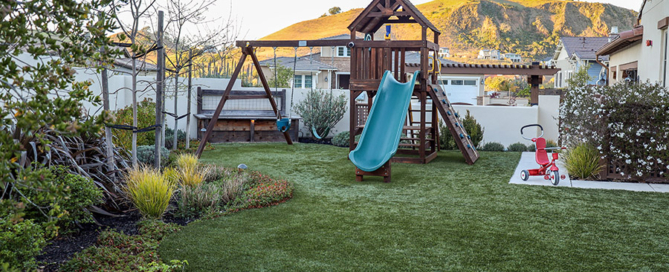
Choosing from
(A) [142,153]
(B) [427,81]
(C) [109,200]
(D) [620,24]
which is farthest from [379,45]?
(D) [620,24]

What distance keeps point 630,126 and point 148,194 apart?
21.9 feet

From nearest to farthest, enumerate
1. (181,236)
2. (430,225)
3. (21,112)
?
(21,112)
(181,236)
(430,225)

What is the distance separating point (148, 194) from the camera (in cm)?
539

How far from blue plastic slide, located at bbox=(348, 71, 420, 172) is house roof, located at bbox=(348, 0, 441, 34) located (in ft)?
4.84

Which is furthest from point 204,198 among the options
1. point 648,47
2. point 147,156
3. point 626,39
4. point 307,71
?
point 307,71

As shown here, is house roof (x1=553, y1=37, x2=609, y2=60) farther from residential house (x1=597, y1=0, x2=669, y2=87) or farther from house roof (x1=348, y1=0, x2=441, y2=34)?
house roof (x1=348, y1=0, x2=441, y2=34)

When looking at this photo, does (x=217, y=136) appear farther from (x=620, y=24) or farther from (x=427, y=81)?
(x=620, y=24)

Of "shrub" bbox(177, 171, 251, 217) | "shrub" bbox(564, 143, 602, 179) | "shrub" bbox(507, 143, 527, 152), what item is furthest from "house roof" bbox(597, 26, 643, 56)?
"shrub" bbox(177, 171, 251, 217)

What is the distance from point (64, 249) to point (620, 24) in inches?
4298

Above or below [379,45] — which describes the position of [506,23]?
above

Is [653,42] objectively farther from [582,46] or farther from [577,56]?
[582,46]

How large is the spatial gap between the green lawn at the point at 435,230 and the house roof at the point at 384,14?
150 inches

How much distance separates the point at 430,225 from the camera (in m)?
5.38

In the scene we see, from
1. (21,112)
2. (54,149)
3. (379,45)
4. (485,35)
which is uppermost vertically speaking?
(485,35)
